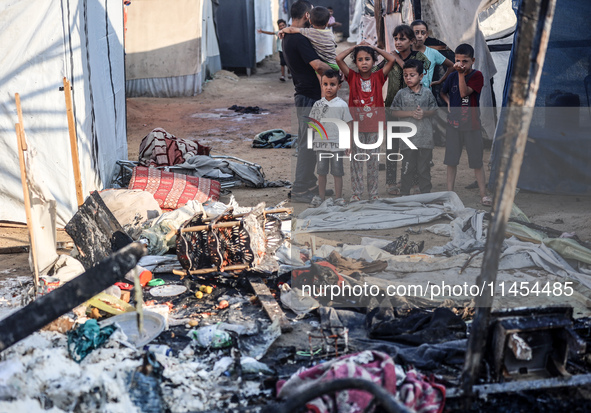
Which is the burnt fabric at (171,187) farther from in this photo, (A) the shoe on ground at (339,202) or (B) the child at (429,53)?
(B) the child at (429,53)

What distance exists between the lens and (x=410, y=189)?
6.55m

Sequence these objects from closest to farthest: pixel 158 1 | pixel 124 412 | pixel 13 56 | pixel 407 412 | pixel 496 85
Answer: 1. pixel 407 412
2. pixel 124 412
3. pixel 13 56
4. pixel 496 85
5. pixel 158 1

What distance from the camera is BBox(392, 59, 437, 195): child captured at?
626 centimetres

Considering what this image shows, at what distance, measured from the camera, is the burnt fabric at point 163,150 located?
759 cm

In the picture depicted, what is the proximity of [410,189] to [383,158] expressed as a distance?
5.24 feet

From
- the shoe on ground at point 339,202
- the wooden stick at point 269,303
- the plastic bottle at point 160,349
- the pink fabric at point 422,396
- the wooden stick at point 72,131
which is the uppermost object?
the wooden stick at point 72,131

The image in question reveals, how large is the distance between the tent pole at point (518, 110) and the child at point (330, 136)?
355 centimetres

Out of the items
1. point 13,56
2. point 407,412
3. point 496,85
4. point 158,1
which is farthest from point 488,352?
point 158,1

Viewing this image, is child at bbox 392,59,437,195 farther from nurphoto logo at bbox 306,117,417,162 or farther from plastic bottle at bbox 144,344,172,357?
plastic bottle at bbox 144,344,172,357

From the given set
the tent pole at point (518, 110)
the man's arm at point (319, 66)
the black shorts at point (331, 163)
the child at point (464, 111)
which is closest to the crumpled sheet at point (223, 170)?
the black shorts at point (331, 163)

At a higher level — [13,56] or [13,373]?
[13,56]

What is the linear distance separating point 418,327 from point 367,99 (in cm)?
305

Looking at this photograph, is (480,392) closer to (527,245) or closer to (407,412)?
(407,412)

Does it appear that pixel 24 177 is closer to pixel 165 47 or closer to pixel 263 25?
pixel 165 47
